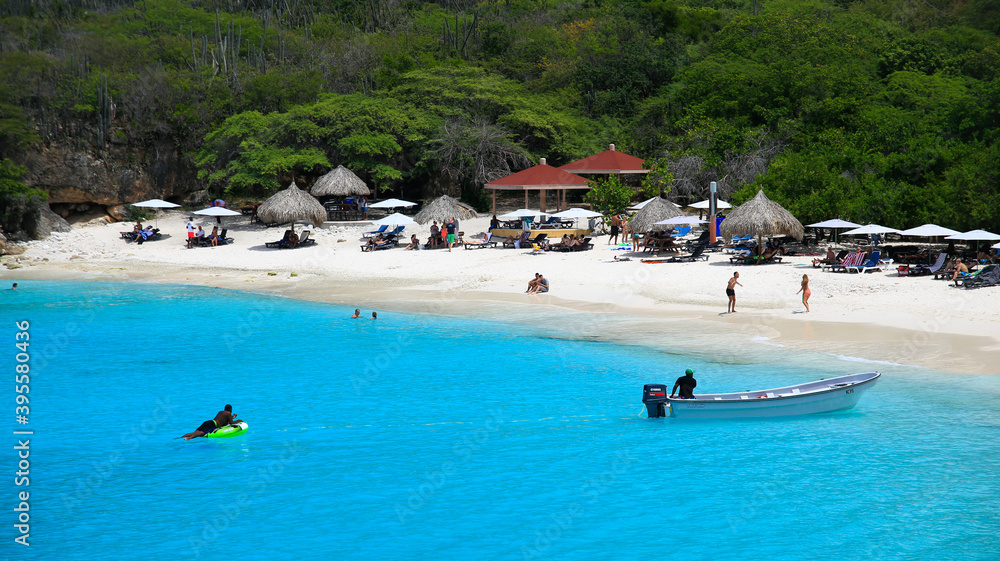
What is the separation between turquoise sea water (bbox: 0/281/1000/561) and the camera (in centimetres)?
1018

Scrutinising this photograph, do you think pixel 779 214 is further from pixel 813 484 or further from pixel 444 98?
pixel 444 98

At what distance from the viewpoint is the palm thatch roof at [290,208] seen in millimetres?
33562

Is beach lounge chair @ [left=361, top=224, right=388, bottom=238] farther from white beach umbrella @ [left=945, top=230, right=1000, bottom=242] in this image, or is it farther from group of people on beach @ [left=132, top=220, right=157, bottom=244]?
white beach umbrella @ [left=945, top=230, right=1000, bottom=242]

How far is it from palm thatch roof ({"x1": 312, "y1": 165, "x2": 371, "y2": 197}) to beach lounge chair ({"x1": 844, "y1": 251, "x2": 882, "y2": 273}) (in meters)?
22.5

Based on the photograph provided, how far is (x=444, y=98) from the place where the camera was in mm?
43250

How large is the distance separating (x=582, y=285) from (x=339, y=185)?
16.1 meters

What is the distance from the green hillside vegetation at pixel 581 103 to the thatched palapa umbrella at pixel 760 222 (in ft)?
13.5

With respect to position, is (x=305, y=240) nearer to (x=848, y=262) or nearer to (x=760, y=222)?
(x=760, y=222)

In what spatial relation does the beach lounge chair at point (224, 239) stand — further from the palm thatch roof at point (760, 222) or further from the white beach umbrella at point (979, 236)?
the white beach umbrella at point (979, 236)

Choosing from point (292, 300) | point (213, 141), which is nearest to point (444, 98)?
point (213, 141)

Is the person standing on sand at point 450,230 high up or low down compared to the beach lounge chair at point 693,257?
up

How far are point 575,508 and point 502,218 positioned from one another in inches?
910

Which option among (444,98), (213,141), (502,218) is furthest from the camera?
(444,98)

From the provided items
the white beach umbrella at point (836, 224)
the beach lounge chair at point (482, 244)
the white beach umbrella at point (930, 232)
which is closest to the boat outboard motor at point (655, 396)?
the white beach umbrella at point (930, 232)
